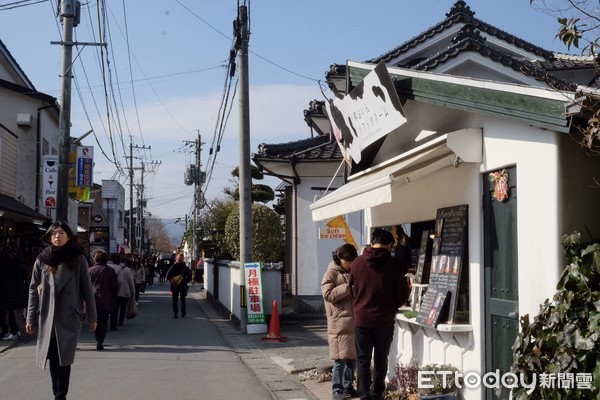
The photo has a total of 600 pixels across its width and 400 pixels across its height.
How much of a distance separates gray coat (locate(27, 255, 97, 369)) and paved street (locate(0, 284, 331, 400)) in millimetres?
1976

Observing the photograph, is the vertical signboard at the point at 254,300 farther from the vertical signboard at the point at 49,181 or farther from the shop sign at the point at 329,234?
the vertical signboard at the point at 49,181

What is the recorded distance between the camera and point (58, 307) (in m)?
6.99

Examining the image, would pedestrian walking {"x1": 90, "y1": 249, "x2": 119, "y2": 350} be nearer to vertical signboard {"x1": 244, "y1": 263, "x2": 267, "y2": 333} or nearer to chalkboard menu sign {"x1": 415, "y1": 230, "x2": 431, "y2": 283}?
vertical signboard {"x1": 244, "y1": 263, "x2": 267, "y2": 333}

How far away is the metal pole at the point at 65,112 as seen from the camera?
18.4m

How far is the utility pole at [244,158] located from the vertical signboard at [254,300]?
128 millimetres

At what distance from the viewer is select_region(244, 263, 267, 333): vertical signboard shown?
15940mm

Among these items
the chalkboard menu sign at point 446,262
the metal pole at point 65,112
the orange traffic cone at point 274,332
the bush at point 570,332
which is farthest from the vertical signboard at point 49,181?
the bush at point 570,332

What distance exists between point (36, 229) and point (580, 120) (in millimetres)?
21546

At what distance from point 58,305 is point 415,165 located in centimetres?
393

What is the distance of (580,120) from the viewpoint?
209 inches

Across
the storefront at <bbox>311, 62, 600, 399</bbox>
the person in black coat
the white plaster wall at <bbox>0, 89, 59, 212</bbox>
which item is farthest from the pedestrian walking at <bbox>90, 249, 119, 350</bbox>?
the white plaster wall at <bbox>0, 89, 59, 212</bbox>

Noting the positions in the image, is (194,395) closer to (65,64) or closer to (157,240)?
(65,64)

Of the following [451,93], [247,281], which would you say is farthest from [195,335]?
[451,93]

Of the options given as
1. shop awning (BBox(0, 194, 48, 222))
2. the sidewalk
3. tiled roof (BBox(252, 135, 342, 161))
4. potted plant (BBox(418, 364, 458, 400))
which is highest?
tiled roof (BBox(252, 135, 342, 161))
